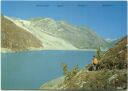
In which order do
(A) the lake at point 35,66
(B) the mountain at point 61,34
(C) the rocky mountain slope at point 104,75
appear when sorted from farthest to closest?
(B) the mountain at point 61,34 → (A) the lake at point 35,66 → (C) the rocky mountain slope at point 104,75

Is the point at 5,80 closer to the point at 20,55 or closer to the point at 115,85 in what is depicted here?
the point at 20,55

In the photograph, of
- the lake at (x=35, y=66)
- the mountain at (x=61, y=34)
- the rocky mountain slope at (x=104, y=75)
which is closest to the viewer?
the rocky mountain slope at (x=104, y=75)

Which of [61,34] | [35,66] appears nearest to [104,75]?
[61,34]

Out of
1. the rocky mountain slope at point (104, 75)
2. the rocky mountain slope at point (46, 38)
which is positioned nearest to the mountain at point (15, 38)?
the rocky mountain slope at point (46, 38)

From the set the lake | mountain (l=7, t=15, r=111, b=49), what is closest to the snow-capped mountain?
mountain (l=7, t=15, r=111, b=49)

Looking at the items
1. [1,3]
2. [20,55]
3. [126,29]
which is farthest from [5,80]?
[126,29]

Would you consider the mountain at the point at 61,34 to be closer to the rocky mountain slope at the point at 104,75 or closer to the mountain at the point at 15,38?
the mountain at the point at 15,38
